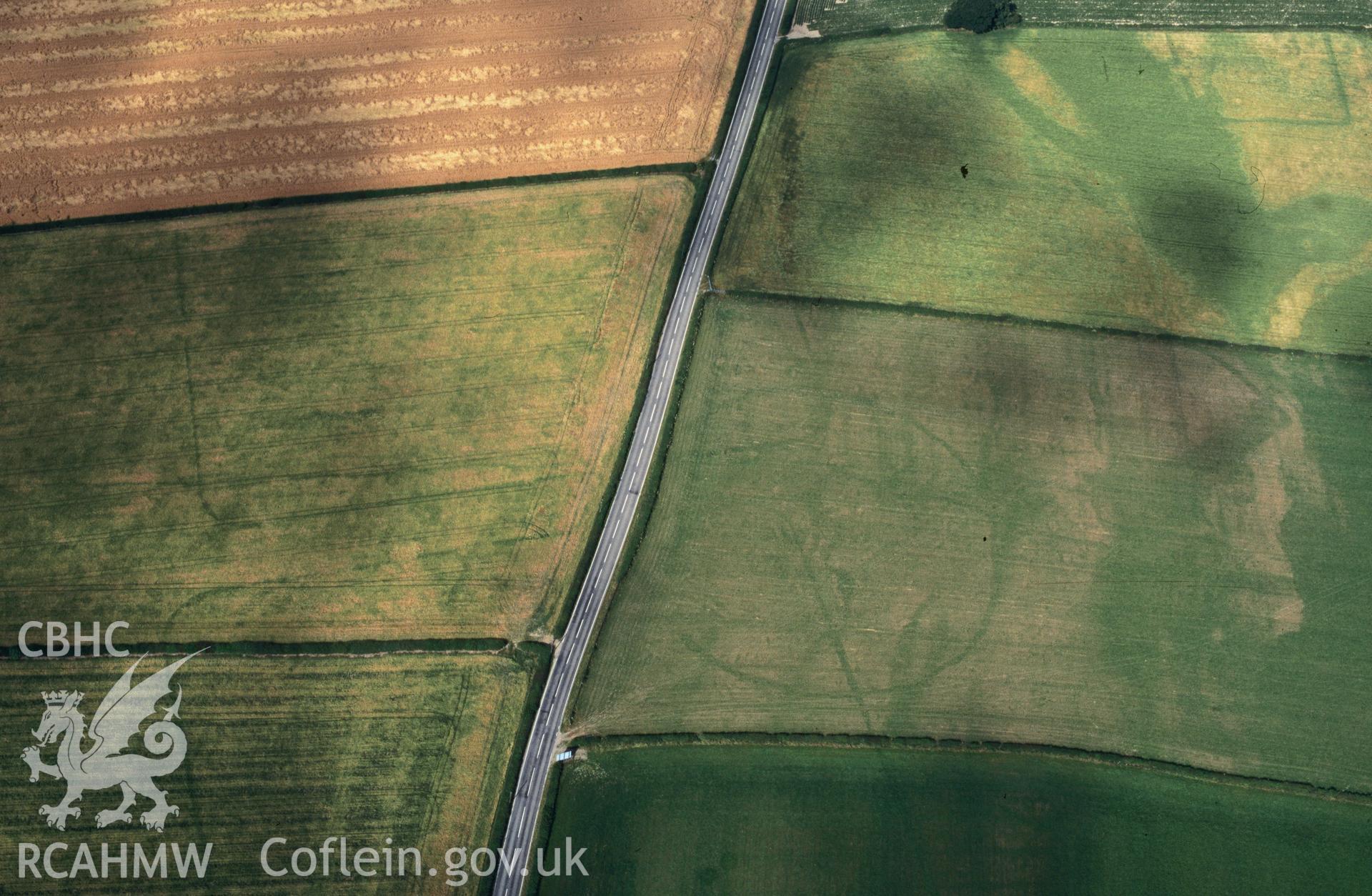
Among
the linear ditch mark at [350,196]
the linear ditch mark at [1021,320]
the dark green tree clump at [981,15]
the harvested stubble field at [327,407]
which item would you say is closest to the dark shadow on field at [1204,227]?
the linear ditch mark at [1021,320]

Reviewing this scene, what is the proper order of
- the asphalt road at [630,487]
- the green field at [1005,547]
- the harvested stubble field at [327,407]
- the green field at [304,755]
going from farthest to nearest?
1. the harvested stubble field at [327,407]
2. the green field at [1005,547]
3. the asphalt road at [630,487]
4. the green field at [304,755]

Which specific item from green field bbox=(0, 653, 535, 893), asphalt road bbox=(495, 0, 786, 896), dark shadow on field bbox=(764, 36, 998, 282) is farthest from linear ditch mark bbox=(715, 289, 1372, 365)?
green field bbox=(0, 653, 535, 893)

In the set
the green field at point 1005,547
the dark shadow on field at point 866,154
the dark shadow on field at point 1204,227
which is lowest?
the green field at point 1005,547

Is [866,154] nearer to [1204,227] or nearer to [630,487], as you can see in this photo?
[1204,227]

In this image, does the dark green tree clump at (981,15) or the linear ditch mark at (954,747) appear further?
the dark green tree clump at (981,15)

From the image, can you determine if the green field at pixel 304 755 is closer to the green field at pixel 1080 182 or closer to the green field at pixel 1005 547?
the green field at pixel 1005 547

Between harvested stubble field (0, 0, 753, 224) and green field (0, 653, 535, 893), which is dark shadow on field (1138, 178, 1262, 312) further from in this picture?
green field (0, 653, 535, 893)
